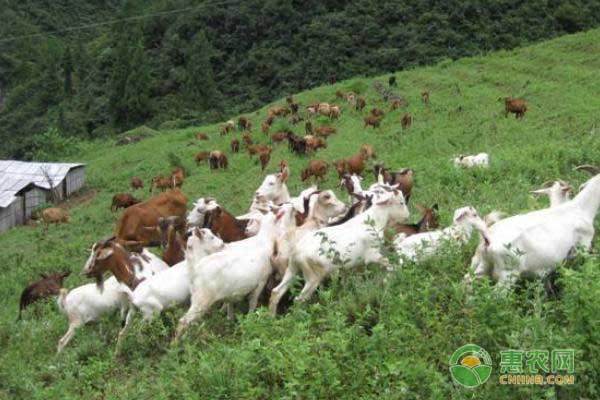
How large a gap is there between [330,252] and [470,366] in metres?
2.16

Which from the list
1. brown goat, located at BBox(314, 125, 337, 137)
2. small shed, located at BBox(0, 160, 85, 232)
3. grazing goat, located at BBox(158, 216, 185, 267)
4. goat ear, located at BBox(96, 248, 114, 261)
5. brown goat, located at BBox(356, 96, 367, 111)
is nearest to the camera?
goat ear, located at BBox(96, 248, 114, 261)

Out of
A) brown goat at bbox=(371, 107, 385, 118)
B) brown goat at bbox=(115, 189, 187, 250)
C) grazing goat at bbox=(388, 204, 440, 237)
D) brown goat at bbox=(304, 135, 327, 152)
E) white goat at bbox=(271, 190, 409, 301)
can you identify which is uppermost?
white goat at bbox=(271, 190, 409, 301)

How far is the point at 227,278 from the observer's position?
7.03 meters

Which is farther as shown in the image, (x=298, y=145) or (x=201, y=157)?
(x=201, y=157)

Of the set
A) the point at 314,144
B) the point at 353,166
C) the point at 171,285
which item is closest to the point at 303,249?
the point at 171,285

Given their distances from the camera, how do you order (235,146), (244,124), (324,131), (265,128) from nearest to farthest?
(324,131) → (235,146) → (265,128) → (244,124)

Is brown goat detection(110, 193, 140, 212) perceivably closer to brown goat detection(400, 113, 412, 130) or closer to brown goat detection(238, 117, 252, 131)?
brown goat detection(400, 113, 412, 130)

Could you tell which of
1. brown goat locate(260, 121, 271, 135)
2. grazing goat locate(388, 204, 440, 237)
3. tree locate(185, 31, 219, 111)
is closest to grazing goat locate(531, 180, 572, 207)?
grazing goat locate(388, 204, 440, 237)

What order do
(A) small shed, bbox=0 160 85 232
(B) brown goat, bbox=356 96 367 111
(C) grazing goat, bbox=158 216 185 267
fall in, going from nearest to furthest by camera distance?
(C) grazing goat, bbox=158 216 185 267, (A) small shed, bbox=0 160 85 232, (B) brown goat, bbox=356 96 367 111

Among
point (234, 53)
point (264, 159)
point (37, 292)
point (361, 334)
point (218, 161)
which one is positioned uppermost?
point (361, 334)

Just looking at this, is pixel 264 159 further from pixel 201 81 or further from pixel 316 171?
pixel 201 81

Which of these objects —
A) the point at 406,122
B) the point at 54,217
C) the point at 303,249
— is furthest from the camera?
the point at 406,122

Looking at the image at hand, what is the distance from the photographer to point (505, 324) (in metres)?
4.84

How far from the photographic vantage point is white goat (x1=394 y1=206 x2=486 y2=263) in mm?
6430
